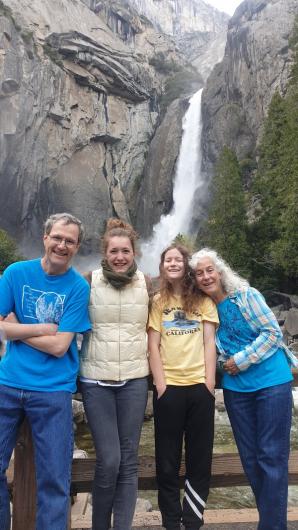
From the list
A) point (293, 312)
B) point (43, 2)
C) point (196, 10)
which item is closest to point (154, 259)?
point (293, 312)

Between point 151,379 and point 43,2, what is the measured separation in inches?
1858

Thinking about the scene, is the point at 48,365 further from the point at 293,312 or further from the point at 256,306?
the point at 293,312

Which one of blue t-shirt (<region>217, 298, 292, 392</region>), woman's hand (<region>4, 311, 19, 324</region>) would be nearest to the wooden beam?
blue t-shirt (<region>217, 298, 292, 392</region>)

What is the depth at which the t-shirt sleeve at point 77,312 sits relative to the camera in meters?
2.61

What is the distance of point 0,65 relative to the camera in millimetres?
33688

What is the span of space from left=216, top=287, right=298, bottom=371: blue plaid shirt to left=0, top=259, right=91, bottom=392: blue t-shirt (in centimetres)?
96

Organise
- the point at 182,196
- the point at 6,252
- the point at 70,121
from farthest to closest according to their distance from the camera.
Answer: the point at 70,121, the point at 182,196, the point at 6,252

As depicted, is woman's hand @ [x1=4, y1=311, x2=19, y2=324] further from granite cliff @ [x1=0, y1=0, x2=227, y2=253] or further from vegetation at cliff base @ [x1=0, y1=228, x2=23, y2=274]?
granite cliff @ [x1=0, y1=0, x2=227, y2=253]

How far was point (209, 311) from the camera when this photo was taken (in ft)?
9.37

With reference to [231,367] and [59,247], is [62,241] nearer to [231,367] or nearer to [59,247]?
[59,247]

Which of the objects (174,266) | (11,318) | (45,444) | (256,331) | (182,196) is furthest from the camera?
(182,196)

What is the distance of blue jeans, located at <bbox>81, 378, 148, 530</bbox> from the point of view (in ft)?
8.46

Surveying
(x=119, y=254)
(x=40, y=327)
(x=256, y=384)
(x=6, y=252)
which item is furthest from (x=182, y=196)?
(x=40, y=327)

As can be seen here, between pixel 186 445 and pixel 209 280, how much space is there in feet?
3.49
